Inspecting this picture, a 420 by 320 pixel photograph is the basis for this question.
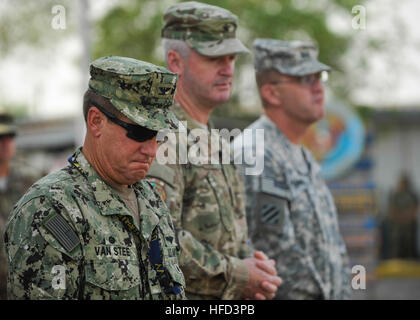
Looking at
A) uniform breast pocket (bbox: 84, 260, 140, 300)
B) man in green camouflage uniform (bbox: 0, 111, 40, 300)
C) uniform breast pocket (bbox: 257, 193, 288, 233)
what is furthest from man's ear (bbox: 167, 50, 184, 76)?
man in green camouflage uniform (bbox: 0, 111, 40, 300)

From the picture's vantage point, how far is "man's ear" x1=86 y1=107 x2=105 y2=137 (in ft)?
8.57

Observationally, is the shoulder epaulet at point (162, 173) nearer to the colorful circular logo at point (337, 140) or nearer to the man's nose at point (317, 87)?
the man's nose at point (317, 87)

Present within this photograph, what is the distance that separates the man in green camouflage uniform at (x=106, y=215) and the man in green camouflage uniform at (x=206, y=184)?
674 millimetres

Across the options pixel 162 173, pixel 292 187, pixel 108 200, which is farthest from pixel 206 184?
pixel 108 200

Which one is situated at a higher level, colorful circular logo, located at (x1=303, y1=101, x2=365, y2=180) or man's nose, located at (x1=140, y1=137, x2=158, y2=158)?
man's nose, located at (x1=140, y1=137, x2=158, y2=158)

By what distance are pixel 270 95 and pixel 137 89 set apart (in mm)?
2404

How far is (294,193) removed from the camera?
4500 millimetres

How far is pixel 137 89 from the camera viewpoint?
261 centimetres

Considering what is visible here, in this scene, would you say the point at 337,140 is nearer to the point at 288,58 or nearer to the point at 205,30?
the point at 288,58

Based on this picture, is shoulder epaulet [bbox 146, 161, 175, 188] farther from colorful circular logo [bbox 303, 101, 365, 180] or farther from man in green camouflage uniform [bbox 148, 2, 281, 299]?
colorful circular logo [bbox 303, 101, 365, 180]

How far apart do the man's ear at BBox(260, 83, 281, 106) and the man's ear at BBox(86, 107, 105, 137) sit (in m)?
2.41

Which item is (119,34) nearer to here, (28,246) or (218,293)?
(218,293)

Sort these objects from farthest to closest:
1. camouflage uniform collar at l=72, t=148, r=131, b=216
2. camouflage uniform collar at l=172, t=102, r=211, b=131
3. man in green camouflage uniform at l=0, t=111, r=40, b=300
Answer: man in green camouflage uniform at l=0, t=111, r=40, b=300, camouflage uniform collar at l=172, t=102, r=211, b=131, camouflage uniform collar at l=72, t=148, r=131, b=216
